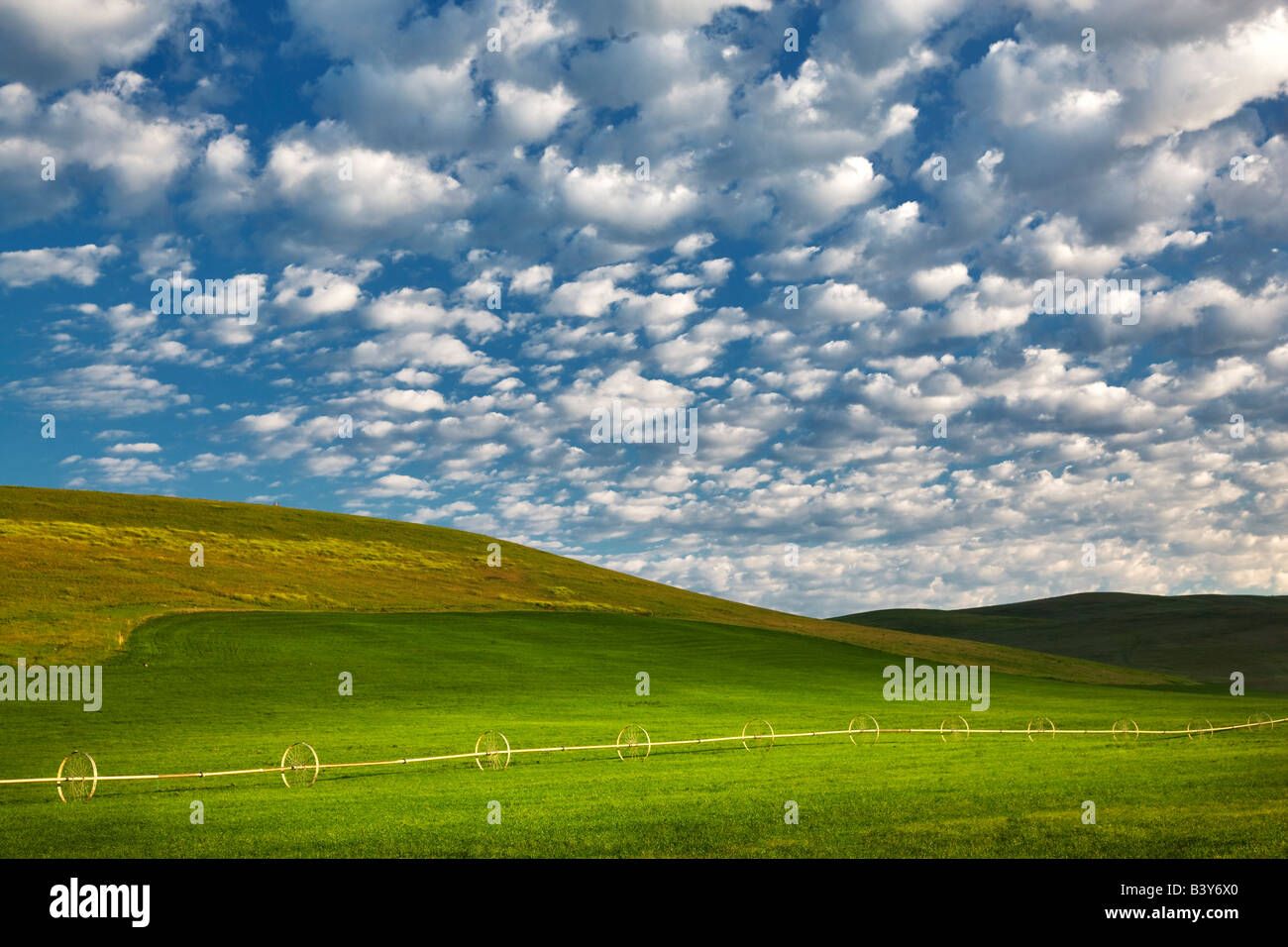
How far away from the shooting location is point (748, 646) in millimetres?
77938

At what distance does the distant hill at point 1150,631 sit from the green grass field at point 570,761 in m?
54.1

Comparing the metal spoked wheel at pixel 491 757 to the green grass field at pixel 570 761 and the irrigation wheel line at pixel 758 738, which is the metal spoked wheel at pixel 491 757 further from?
the irrigation wheel line at pixel 758 738

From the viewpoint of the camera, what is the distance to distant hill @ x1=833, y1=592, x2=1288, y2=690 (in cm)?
11675

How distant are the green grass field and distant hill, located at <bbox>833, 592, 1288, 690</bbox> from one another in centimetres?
5414

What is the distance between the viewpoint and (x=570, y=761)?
3180 centimetres

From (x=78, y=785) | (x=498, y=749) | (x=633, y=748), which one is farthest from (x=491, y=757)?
(x=78, y=785)

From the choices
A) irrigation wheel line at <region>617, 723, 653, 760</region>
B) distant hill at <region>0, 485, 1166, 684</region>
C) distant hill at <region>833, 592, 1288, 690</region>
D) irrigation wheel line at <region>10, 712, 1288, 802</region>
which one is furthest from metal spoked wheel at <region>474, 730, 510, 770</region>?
distant hill at <region>833, 592, 1288, 690</region>

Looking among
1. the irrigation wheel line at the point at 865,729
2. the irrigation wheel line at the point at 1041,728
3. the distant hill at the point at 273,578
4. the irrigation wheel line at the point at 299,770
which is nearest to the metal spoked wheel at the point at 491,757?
the irrigation wheel line at the point at 299,770

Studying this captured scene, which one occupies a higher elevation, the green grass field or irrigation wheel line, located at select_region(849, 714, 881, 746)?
the green grass field

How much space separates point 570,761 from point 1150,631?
140 m

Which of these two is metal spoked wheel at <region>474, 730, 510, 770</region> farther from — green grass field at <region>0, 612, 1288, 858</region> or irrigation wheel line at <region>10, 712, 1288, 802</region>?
green grass field at <region>0, 612, 1288, 858</region>

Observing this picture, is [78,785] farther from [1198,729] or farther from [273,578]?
[273,578]

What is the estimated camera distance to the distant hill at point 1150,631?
4596 inches
